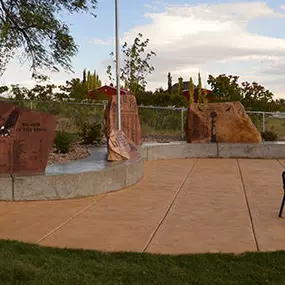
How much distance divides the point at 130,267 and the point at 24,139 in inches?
179

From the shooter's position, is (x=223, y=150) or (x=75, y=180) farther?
(x=223, y=150)

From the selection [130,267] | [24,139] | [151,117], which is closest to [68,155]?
[24,139]

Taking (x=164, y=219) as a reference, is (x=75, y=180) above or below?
above

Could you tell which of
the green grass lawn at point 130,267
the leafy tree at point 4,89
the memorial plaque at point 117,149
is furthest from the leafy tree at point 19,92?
the green grass lawn at point 130,267

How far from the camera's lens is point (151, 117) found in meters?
21.4

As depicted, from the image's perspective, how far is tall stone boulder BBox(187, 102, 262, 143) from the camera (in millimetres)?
17250

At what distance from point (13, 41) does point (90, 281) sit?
10.2 meters

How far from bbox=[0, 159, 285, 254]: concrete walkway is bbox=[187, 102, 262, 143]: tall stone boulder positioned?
19.6 feet

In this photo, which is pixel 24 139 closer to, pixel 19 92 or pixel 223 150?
pixel 223 150

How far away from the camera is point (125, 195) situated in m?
9.23

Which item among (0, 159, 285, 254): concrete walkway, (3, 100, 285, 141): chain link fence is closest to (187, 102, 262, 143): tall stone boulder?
(3, 100, 285, 141): chain link fence

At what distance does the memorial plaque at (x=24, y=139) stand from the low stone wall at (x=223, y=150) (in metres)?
7.68

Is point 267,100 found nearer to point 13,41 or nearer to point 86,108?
point 86,108

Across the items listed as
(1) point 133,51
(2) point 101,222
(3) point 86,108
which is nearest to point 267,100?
(1) point 133,51
